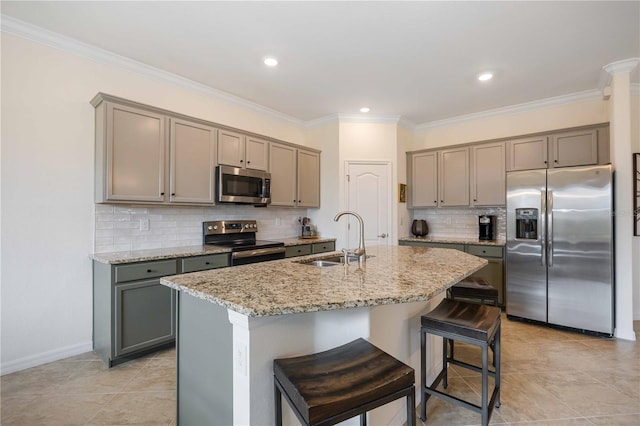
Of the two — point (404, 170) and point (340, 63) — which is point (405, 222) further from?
point (340, 63)

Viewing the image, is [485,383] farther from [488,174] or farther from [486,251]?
[488,174]

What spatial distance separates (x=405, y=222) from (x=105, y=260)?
3986 mm

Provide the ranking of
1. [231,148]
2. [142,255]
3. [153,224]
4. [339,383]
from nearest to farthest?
[339,383] < [142,255] < [153,224] < [231,148]

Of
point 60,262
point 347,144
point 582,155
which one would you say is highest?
point 347,144

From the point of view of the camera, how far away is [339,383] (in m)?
1.08

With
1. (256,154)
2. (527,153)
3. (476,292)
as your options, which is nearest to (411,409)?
(476,292)

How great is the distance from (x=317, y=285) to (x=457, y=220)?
158 inches

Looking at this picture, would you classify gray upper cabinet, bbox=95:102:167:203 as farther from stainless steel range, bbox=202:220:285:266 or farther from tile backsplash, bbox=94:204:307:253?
stainless steel range, bbox=202:220:285:266

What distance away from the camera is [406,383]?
1.15 meters


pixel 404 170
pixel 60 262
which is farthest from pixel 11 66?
pixel 404 170

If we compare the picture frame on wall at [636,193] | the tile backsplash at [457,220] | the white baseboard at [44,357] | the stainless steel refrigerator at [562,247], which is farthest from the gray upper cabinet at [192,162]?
the picture frame on wall at [636,193]

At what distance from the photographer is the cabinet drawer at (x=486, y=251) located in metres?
3.87

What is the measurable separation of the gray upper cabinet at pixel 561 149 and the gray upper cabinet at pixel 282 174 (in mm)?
2949

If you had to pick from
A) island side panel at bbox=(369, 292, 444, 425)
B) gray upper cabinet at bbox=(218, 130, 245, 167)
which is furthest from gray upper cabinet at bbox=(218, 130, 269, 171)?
island side panel at bbox=(369, 292, 444, 425)
